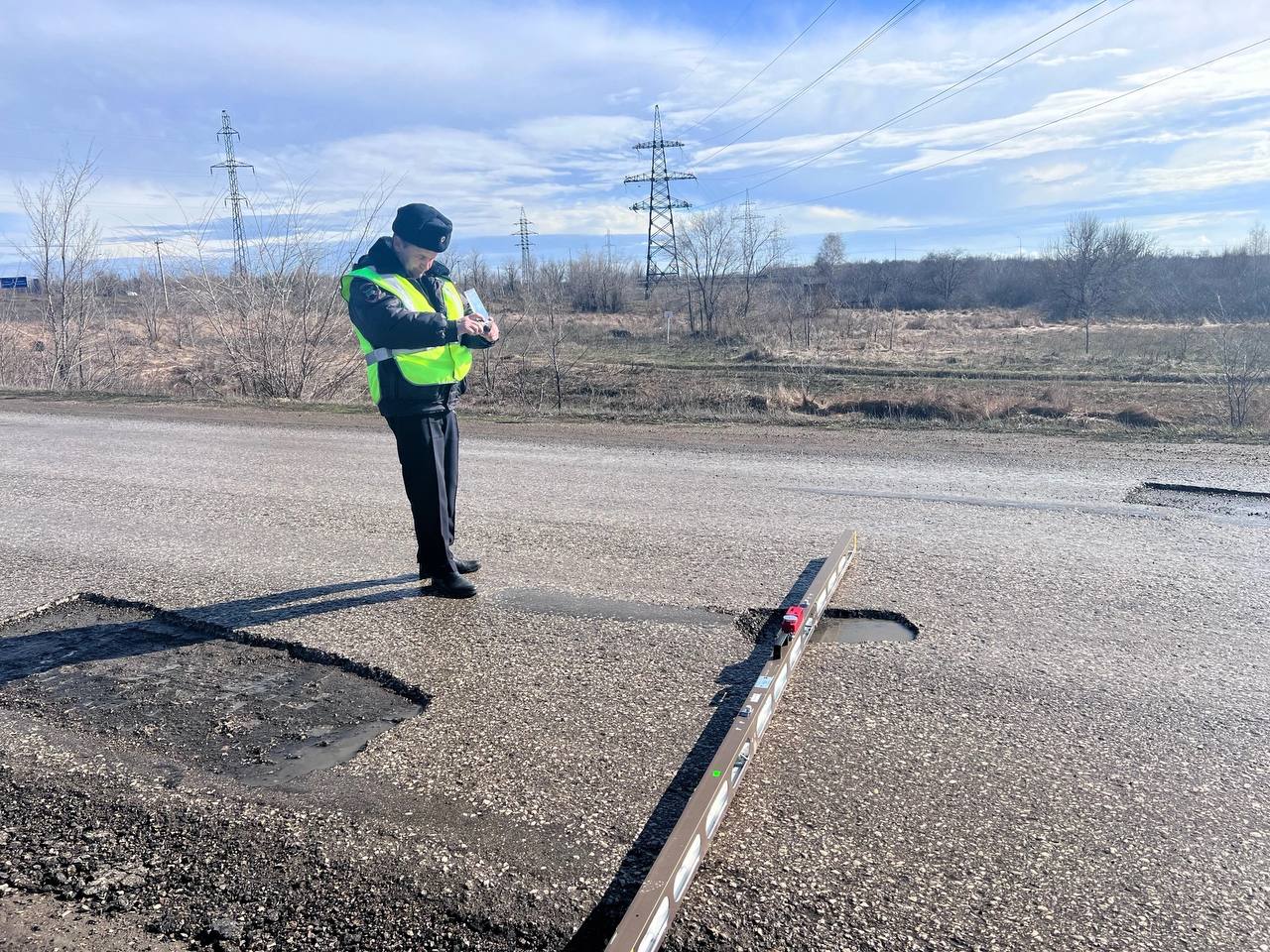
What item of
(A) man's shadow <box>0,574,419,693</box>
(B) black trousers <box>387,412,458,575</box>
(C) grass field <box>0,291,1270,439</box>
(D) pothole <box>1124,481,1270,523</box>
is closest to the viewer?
(A) man's shadow <box>0,574,419,693</box>

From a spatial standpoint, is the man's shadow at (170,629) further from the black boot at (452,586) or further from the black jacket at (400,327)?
the black jacket at (400,327)

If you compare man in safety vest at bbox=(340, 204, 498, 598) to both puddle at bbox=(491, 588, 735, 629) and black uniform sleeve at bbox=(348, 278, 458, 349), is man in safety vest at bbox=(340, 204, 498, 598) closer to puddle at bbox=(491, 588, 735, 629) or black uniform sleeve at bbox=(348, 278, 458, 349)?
black uniform sleeve at bbox=(348, 278, 458, 349)

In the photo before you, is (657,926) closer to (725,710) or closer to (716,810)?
(716,810)

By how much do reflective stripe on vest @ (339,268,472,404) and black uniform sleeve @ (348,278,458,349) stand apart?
0.15 feet

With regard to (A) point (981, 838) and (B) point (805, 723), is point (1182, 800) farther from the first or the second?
(B) point (805, 723)

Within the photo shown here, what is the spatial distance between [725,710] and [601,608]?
1.33 metres

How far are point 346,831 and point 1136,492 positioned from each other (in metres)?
6.72

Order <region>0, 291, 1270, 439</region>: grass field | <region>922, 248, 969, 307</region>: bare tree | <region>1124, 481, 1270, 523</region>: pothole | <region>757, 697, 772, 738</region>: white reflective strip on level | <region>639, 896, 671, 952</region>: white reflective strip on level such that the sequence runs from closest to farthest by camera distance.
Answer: <region>639, 896, 671, 952</region>: white reflective strip on level → <region>757, 697, 772, 738</region>: white reflective strip on level → <region>1124, 481, 1270, 523</region>: pothole → <region>0, 291, 1270, 439</region>: grass field → <region>922, 248, 969, 307</region>: bare tree

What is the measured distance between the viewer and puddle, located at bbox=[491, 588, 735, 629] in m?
4.52

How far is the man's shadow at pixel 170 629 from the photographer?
4176 millimetres

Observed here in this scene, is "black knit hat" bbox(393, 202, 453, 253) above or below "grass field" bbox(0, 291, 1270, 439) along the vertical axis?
above

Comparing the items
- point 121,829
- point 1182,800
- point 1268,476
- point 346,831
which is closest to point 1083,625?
point 1182,800

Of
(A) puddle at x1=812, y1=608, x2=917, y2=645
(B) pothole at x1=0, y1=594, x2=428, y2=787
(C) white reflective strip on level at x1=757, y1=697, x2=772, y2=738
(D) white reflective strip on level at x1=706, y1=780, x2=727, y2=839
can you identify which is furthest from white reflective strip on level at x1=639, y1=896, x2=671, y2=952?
(A) puddle at x1=812, y1=608, x2=917, y2=645

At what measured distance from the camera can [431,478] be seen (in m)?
4.76
